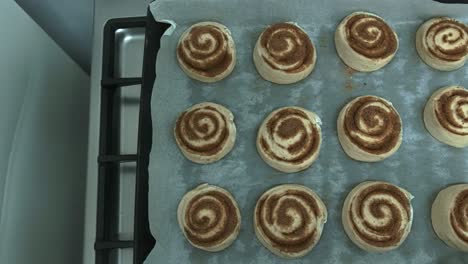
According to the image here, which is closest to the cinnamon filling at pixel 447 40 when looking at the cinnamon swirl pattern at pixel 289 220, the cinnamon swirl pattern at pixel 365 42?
the cinnamon swirl pattern at pixel 365 42

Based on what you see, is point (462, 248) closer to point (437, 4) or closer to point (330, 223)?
point (330, 223)

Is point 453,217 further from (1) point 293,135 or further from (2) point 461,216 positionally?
(1) point 293,135

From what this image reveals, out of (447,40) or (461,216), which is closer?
(461,216)

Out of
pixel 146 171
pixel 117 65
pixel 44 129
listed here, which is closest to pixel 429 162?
pixel 146 171

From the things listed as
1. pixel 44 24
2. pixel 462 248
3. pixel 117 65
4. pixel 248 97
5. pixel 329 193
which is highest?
pixel 44 24

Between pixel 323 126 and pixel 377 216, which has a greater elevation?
pixel 323 126

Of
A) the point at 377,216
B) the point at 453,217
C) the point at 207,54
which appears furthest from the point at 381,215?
the point at 207,54
